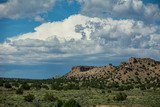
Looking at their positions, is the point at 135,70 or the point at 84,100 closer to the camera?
the point at 84,100

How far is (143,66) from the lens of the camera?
174 metres

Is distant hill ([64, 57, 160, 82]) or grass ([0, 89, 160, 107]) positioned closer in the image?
grass ([0, 89, 160, 107])

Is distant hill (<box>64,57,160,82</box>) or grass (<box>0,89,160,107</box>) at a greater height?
distant hill (<box>64,57,160,82</box>)

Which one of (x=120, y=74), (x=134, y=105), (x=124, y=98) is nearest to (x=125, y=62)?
(x=120, y=74)

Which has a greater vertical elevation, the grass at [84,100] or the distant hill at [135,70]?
the distant hill at [135,70]

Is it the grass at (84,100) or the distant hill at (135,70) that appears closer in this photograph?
the grass at (84,100)

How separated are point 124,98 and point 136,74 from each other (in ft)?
327

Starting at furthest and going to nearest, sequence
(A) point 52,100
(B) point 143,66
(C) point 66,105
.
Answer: (B) point 143,66 < (A) point 52,100 < (C) point 66,105

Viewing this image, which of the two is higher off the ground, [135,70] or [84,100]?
[135,70]

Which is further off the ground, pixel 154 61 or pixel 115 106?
pixel 154 61

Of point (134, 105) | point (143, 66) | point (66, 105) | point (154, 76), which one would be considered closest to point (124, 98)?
point (134, 105)

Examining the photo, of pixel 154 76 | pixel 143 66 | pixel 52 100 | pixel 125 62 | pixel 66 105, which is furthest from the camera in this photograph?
pixel 125 62

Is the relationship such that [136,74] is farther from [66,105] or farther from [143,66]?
[66,105]

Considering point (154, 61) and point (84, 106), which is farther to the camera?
point (154, 61)
